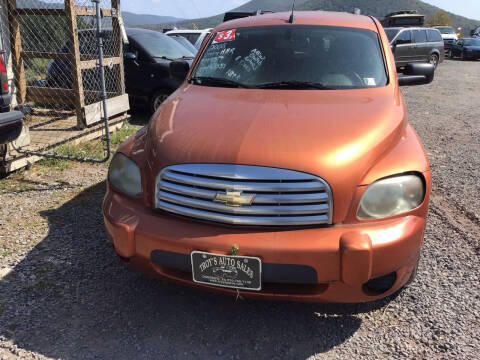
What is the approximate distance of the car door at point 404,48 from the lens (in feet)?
53.4

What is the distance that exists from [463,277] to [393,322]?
2.59ft

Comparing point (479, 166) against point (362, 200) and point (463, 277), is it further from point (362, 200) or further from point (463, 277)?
point (362, 200)

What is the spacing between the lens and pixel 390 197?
2.23 m

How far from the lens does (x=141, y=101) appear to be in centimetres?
786

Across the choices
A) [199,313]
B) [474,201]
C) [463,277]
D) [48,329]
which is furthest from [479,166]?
[48,329]

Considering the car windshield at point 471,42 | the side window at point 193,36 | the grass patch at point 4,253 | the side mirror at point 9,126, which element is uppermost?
the side window at point 193,36

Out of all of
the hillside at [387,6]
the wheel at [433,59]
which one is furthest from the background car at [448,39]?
the hillside at [387,6]

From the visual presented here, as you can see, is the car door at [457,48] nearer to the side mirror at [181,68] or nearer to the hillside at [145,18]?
the hillside at [145,18]

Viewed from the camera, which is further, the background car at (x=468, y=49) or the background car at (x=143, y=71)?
the background car at (x=468, y=49)

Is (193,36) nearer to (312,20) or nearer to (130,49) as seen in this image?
(130,49)

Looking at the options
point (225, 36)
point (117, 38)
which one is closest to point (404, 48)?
point (117, 38)

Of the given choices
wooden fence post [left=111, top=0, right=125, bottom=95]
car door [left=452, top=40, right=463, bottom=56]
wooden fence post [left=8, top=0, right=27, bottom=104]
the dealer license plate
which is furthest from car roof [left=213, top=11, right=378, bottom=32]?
car door [left=452, top=40, right=463, bottom=56]

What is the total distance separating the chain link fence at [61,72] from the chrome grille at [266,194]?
10.0ft

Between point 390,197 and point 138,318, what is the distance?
5.27 feet
